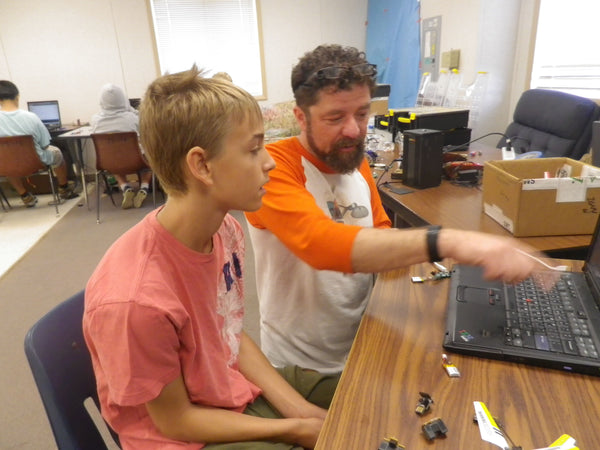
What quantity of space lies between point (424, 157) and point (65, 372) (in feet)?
4.99

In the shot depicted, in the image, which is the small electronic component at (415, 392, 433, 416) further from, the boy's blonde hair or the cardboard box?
the cardboard box

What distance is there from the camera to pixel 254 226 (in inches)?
46.8

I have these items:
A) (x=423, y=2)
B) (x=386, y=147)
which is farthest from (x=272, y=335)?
(x=423, y=2)

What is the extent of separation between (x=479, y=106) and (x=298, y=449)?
3420 millimetres

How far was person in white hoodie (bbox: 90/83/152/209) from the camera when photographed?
4.36 m

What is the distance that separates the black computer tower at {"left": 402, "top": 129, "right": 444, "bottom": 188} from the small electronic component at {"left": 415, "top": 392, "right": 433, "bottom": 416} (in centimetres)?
127

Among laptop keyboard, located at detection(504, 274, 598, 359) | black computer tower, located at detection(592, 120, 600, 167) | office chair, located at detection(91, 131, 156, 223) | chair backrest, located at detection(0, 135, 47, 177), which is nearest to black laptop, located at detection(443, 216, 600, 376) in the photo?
laptop keyboard, located at detection(504, 274, 598, 359)

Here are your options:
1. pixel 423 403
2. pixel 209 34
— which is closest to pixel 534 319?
pixel 423 403

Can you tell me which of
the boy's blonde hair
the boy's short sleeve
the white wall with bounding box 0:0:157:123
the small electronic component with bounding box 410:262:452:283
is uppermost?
the white wall with bounding box 0:0:157:123

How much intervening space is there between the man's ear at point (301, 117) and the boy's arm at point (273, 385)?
635 mm

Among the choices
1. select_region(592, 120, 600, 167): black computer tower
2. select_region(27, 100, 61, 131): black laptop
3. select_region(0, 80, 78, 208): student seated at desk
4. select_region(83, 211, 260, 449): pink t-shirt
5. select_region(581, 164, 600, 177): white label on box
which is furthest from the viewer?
select_region(27, 100, 61, 131): black laptop

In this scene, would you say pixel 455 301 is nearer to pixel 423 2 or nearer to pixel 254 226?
pixel 254 226

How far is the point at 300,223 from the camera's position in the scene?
0.95 meters

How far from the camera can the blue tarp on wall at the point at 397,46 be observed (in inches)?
176
